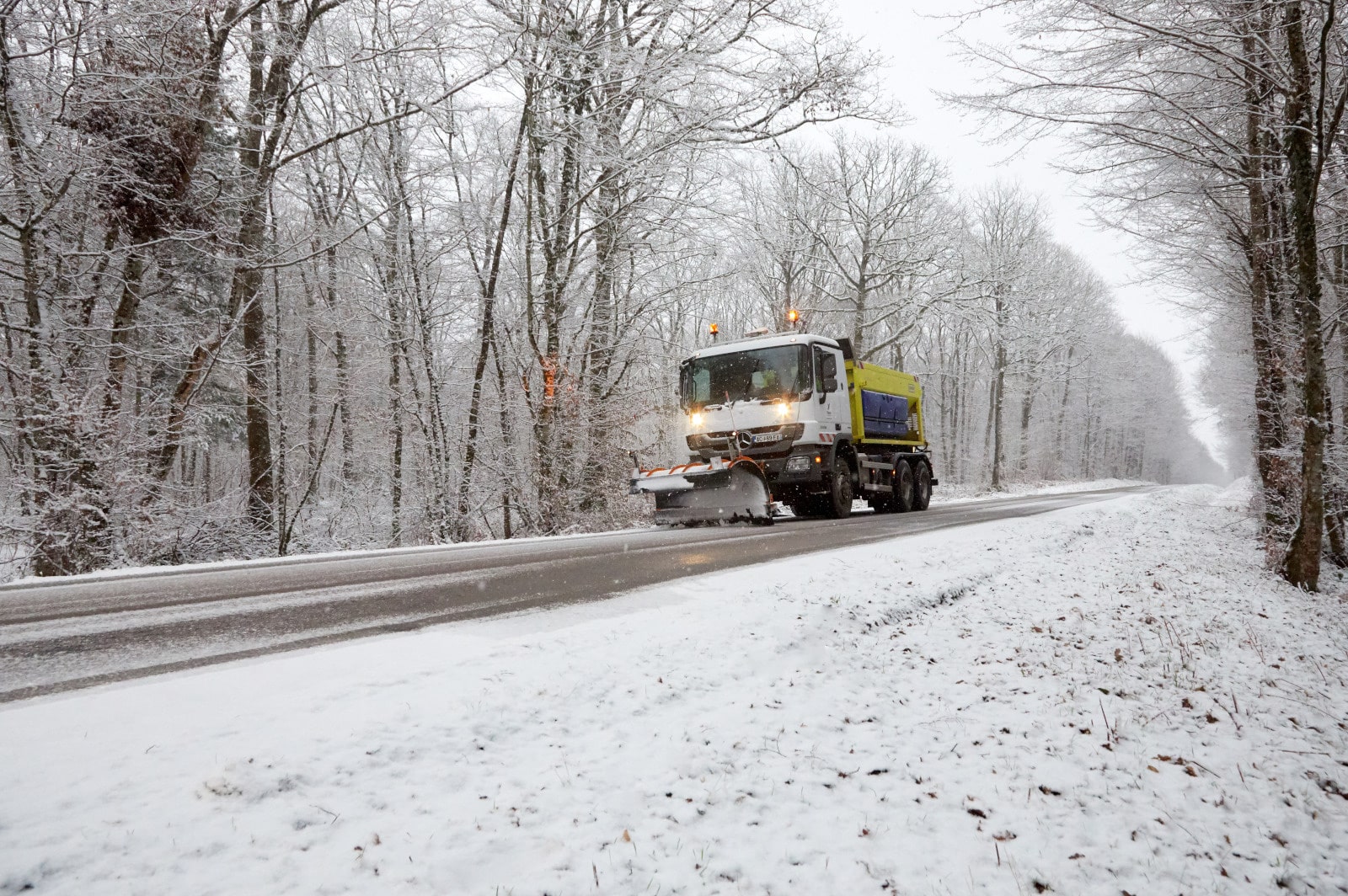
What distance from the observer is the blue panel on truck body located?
14250 millimetres

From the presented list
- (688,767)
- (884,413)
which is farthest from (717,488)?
(688,767)

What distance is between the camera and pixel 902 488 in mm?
15891

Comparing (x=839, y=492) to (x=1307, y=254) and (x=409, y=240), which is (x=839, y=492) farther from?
(x=409, y=240)

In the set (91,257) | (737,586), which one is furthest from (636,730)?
(91,257)

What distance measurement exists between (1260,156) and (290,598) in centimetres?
1008

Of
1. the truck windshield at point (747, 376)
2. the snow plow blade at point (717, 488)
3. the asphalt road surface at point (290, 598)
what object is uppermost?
the truck windshield at point (747, 376)

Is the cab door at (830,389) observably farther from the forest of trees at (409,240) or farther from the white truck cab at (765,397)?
the forest of trees at (409,240)

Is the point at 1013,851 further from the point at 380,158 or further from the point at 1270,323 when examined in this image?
the point at 380,158

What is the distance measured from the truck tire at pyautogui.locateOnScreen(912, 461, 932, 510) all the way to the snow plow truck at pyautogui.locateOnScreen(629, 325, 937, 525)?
3062 millimetres

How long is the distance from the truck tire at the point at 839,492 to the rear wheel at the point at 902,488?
253 cm

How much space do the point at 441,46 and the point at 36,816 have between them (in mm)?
11088

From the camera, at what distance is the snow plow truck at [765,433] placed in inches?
460

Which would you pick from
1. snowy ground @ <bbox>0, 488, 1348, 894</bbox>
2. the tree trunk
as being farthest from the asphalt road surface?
the tree trunk

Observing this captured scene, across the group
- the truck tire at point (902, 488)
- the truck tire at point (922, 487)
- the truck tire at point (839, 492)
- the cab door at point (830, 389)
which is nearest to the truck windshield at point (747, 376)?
the cab door at point (830, 389)
